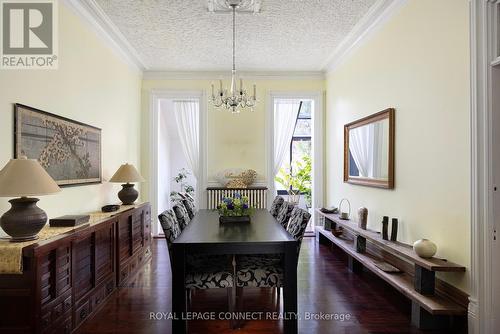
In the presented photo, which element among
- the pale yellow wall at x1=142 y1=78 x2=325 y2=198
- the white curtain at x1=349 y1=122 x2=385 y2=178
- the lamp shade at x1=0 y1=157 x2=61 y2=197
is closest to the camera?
the lamp shade at x1=0 y1=157 x2=61 y2=197

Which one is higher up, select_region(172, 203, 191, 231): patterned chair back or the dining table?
select_region(172, 203, 191, 231): patterned chair back

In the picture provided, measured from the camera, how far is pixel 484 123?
2.12 m

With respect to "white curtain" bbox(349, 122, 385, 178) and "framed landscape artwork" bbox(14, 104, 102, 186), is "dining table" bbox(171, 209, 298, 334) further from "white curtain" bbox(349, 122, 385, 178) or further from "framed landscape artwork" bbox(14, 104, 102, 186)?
"white curtain" bbox(349, 122, 385, 178)

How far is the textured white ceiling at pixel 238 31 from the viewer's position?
11.3ft

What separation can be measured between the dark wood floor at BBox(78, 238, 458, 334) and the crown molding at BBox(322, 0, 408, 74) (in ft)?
10.2

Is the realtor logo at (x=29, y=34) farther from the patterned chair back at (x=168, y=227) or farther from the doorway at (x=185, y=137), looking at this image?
the doorway at (x=185, y=137)

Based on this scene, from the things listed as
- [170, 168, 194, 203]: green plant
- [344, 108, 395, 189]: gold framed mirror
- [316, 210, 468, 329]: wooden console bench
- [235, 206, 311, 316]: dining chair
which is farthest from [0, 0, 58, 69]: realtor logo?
[170, 168, 194, 203]: green plant

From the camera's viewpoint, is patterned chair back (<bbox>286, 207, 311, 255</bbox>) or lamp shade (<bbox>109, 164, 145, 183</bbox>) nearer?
patterned chair back (<bbox>286, 207, 311, 255</bbox>)

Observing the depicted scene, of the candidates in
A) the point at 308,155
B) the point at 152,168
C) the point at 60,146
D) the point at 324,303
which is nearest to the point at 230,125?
the point at 152,168

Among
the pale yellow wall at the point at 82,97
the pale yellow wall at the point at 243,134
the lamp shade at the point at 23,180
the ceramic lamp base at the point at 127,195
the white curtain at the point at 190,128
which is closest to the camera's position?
the lamp shade at the point at 23,180

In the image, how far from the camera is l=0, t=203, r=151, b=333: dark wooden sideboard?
1.92 meters

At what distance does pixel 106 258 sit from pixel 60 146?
1.22 metres

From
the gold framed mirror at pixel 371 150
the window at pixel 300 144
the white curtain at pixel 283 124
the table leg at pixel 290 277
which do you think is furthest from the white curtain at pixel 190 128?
the table leg at pixel 290 277

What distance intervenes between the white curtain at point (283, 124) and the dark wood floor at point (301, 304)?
96.9 inches
